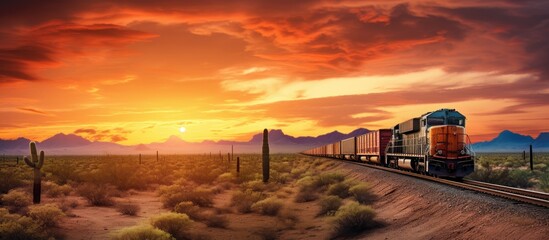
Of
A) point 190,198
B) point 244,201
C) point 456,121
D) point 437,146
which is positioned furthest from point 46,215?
point 456,121

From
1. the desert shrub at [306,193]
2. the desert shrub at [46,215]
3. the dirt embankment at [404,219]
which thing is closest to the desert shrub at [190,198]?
the dirt embankment at [404,219]

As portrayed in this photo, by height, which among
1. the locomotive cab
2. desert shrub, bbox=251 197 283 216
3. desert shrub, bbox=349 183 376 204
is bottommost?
desert shrub, bbox=251 197 283 216

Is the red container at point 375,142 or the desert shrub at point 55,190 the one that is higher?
the red container at point 375,142

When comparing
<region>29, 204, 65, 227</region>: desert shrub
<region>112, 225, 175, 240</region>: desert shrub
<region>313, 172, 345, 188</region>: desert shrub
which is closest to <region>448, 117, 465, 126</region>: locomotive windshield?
<region>313, 172, 345, 188</region>: desert shrub

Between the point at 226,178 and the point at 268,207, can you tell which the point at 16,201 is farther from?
the point at 226,178

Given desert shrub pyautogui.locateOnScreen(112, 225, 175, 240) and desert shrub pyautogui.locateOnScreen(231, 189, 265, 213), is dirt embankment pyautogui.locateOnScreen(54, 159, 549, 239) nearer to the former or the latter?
desert shrub pyautogui.locateOnScreen(231, 189, 265, 213)

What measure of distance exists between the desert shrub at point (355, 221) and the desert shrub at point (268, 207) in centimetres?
713

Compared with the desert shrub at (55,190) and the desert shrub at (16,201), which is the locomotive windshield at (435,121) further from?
the desert shrub at (55,190)

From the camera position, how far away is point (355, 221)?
18.4 meters

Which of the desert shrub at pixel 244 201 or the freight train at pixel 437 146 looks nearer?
the desert shrub at pixel 244 201

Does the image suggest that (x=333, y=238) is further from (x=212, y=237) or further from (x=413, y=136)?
(x=413, y=136)

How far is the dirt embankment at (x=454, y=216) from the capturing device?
42.2 ft

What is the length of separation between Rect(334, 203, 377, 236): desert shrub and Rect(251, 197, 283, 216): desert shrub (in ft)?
23.4

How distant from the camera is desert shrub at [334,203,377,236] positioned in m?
18.3
